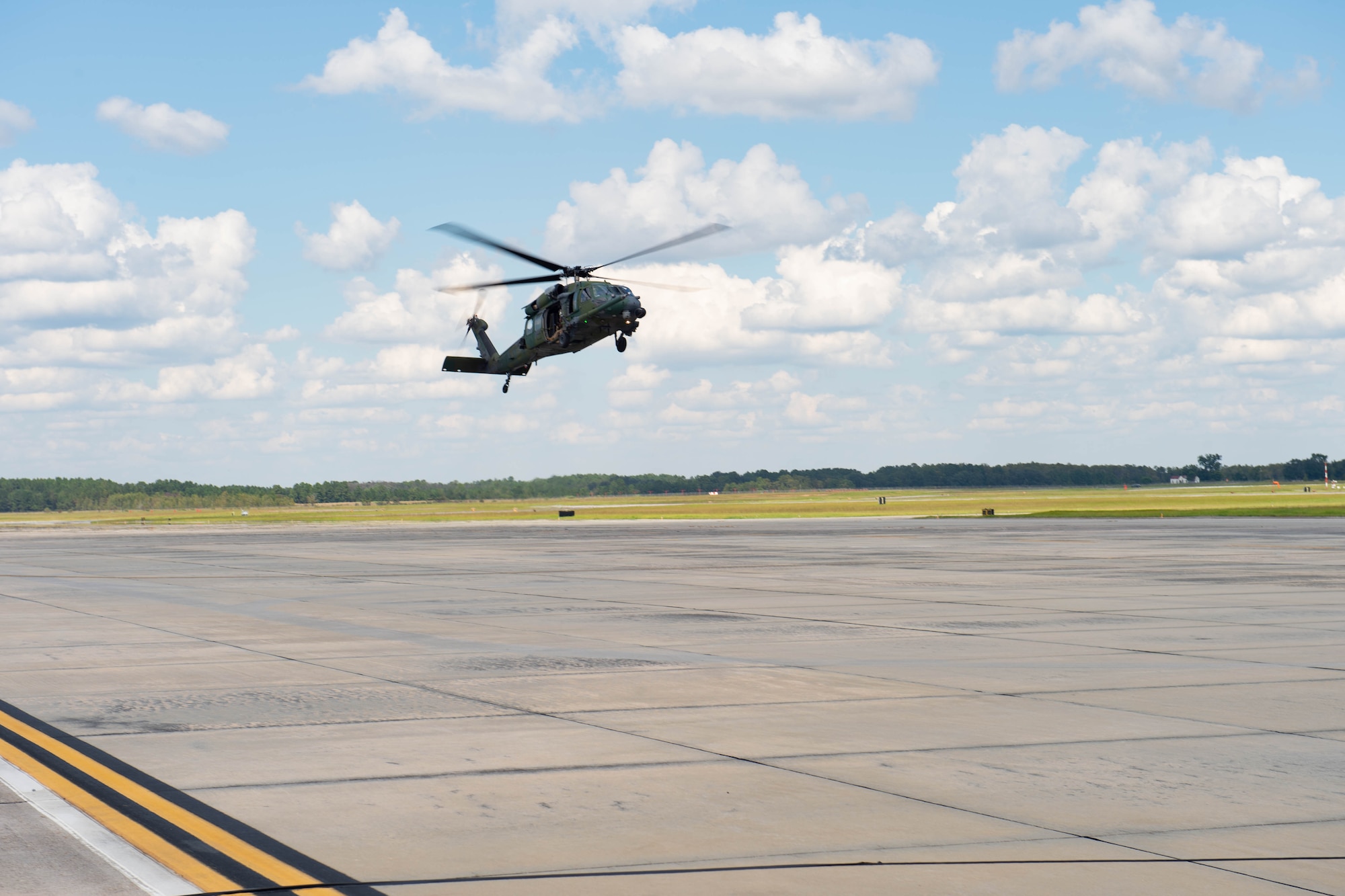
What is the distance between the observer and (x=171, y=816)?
7.58 m

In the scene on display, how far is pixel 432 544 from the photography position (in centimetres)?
4722

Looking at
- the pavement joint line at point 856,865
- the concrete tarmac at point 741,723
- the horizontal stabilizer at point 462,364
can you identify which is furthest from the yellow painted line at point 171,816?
the horizontal stabilizer at point 462,364

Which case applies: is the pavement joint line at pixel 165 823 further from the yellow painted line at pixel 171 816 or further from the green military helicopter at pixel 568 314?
the green military helicopter at pixel 568 314

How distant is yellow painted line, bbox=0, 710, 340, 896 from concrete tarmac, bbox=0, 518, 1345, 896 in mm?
282

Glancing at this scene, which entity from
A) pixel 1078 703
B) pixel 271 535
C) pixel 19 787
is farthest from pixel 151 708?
pixel 271 535

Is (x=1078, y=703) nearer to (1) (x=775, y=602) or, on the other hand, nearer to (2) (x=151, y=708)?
(2) (x=151, y=708)

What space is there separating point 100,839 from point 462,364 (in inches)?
2257

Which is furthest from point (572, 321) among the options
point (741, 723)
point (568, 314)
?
point (741, 723)

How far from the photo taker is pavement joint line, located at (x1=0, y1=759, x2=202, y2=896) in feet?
20.5

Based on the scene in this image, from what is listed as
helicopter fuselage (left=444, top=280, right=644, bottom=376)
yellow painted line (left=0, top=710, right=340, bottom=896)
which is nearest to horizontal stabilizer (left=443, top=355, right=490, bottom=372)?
helicopter fuselage (left=444, top=280, right=644, bottom=376)

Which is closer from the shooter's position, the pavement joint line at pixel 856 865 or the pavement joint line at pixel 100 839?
the pavement joint line at pixel 100 839

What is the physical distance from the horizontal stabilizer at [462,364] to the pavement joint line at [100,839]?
55058 mm

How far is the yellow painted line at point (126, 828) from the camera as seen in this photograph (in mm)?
6379

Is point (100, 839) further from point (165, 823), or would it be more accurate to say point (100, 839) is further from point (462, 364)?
point (462, 364)
